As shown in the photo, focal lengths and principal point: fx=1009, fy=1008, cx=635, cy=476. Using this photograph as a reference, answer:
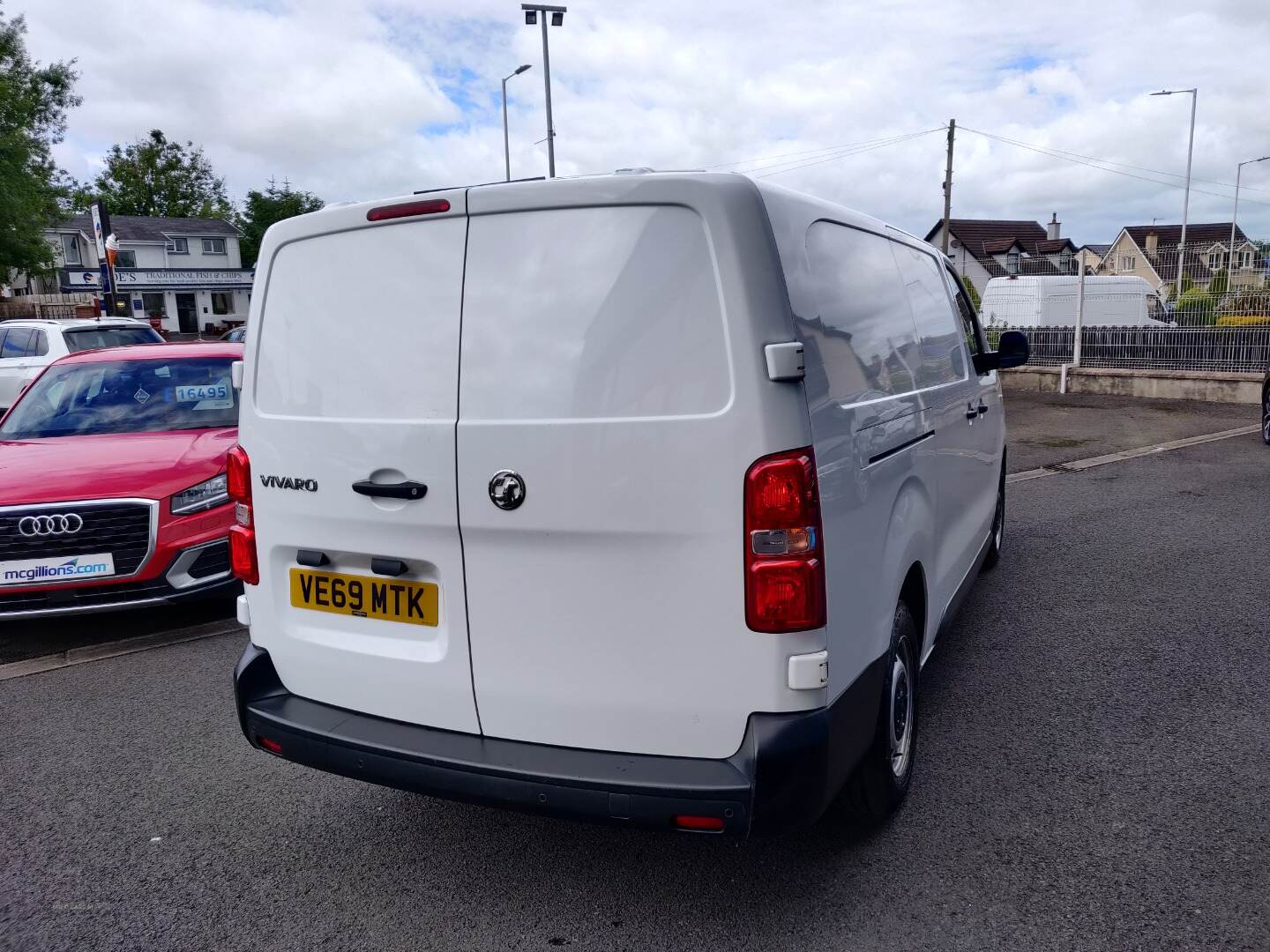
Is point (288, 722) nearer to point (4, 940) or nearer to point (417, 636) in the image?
point (417, 636)

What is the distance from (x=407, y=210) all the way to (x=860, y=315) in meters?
1.33

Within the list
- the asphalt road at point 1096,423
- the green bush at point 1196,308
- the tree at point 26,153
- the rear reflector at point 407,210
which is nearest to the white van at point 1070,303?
the green bush at point 1196,308

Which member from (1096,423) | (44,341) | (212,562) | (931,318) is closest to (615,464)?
(931,318)

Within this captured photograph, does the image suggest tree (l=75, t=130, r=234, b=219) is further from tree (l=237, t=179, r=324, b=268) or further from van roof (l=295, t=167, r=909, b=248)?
van roof (l=295, t=167, r=909, b=248)

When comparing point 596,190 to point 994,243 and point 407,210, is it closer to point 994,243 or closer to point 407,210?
point 407,210

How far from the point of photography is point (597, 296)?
2453 millimetres

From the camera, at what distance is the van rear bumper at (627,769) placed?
241 cm

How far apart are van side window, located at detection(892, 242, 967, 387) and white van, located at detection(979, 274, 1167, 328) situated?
15008 millimetres

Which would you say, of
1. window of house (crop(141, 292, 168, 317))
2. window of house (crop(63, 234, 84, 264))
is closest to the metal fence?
window of house (crop(141, 292, 168, 317))

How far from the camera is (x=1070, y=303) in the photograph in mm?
19547

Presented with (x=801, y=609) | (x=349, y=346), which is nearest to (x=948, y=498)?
(x=801, y=609)

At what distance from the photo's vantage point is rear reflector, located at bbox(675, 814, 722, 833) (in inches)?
95.0

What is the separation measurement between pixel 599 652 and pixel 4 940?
1.85 meters

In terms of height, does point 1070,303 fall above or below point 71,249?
below
